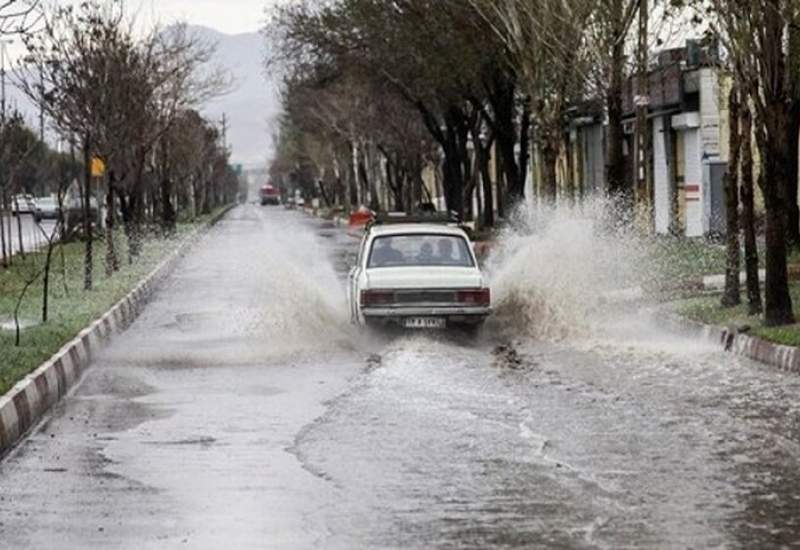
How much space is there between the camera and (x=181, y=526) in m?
10.4

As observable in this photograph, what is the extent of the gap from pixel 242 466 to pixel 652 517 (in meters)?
3.25

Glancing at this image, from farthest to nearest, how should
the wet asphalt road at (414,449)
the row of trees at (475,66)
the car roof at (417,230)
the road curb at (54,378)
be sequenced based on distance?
the row of trees at (475,66)
the car roof at (417,230)
the road curb at (54,378)
the wet asphalt road at (414,449)

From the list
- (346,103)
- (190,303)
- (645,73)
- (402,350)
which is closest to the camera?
(402,350)

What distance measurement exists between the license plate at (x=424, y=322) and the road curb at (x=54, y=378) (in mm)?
3583

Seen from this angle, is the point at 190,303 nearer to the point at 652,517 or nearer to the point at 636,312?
the point at 636,312

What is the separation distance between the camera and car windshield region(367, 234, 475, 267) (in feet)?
79.8

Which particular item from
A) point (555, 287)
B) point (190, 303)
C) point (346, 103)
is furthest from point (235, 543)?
point (346, 103)

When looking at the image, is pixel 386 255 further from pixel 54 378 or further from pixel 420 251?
pixel 54 378

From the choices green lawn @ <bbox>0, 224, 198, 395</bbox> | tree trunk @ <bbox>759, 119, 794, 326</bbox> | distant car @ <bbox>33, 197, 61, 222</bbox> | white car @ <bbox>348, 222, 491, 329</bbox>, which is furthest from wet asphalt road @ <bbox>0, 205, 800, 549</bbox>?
distant car @ <bbox>33, 197, 61, 222</bbox>

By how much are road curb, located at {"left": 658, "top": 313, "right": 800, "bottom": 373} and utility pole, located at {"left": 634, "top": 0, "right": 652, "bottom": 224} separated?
1379 cm

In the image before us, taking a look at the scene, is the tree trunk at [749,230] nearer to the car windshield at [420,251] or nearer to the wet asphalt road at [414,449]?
the wet asphalt road at [414,449]

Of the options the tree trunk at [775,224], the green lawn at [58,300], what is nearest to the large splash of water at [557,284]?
the tree trunk at [775,224]

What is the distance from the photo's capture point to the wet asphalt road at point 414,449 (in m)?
10.2

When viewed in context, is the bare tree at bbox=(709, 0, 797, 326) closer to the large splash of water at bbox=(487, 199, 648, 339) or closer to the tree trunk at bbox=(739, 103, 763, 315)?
the tree trunk at bbox=(739, 103, 763, 315)
